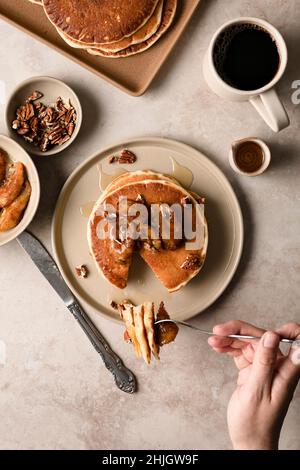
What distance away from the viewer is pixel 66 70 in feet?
5.77

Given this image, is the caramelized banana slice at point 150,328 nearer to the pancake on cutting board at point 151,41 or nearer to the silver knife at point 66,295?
the silver knife at point 66,295

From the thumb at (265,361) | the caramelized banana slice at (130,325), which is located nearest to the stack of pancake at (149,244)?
the caramelized banana slice at (130,325)

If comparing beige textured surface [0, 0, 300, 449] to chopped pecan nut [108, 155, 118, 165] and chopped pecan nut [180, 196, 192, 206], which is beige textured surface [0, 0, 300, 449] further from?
chopped pecan nut [180, 196, 192, 206]

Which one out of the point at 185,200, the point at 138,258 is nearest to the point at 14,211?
the point at 138,258

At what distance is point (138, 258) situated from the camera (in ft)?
5.64

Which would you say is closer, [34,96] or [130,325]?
[130,325]

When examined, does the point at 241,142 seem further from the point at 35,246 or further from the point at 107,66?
the point at 35,246

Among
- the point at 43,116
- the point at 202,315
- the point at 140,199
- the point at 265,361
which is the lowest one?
the point at 202,315

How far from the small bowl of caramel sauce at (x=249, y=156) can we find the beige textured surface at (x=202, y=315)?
0.17 ft

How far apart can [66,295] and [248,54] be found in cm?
87

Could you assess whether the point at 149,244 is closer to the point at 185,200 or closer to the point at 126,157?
the point at 185,200

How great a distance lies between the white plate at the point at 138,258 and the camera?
1.71 meters
